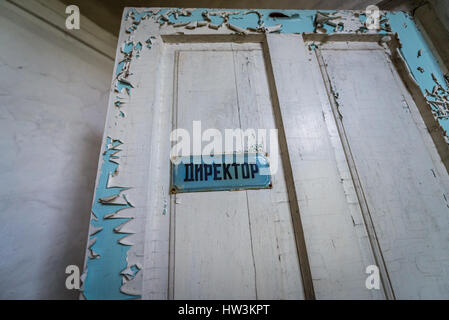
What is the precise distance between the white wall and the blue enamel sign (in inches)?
27.9

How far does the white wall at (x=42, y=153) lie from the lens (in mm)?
926

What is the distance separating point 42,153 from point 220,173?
102 centimetres

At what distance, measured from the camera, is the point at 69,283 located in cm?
78

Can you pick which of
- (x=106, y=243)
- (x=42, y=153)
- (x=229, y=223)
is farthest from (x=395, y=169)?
(x=42, y=153)

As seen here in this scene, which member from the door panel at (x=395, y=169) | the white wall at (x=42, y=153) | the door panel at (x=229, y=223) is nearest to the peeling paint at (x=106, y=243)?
the door panel at (x=229, y=223)

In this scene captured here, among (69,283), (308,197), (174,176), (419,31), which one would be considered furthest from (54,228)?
(419,31)

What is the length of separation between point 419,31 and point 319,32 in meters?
0.70

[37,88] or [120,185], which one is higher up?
[37,88]

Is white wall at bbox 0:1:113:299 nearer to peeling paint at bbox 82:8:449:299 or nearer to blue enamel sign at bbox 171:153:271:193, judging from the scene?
peeling paint at bbox 82:8:449:299

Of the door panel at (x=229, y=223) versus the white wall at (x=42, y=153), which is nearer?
the door panel at (x=229, y=223)

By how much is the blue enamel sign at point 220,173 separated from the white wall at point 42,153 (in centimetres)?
71

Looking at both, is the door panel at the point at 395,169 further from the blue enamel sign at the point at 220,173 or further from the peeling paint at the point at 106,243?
the peeling paint at the point at 106,243

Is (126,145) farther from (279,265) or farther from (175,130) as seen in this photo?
(279,265)

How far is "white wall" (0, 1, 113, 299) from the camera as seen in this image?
36.5 inches
